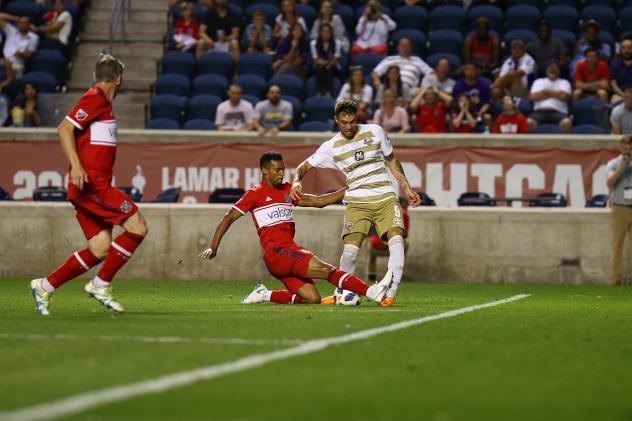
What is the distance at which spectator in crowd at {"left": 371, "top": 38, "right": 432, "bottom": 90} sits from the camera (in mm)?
22750

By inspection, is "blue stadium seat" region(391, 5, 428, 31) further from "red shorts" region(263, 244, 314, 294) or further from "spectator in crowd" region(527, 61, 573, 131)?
"red shorts" region(263, 244, 314, 294)

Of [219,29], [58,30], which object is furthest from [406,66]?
[58,30]

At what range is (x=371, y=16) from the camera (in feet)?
78.4

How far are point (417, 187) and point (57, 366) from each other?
13975 millimetres

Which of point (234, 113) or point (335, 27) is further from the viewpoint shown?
point (335, 27)

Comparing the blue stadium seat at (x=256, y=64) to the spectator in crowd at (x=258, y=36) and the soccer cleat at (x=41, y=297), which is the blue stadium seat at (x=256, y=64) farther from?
the soccer cleat at (x=41, y=297)

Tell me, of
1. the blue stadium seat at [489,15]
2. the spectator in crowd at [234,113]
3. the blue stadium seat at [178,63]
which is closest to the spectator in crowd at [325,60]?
the spectator in crowd at [234,113]

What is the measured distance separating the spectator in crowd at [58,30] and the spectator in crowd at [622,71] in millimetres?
10237

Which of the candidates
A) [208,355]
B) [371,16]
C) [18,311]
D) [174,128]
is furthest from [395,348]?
[371,16]

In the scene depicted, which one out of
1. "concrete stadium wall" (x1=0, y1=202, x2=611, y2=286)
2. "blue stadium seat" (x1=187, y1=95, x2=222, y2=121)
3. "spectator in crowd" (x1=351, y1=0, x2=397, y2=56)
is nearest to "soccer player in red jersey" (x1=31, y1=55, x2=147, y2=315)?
"concrete stadium wall" (x1=0, y1=202, x2=611, y2=286)

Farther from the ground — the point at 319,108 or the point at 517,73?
the point at 517,73

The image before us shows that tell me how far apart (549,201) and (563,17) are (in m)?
5.76

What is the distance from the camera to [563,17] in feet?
80.5

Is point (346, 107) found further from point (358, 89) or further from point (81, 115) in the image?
point (358, 89)
